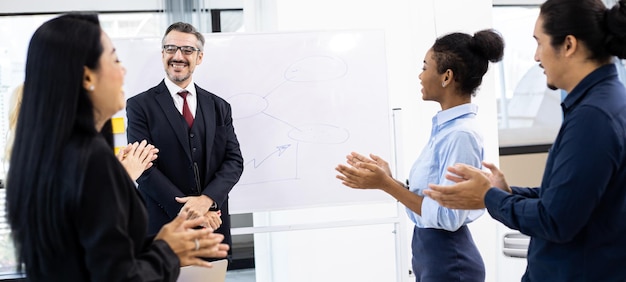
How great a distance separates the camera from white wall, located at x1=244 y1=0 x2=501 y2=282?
13.2 ft

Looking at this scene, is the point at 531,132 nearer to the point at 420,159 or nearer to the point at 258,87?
the point at 258,87

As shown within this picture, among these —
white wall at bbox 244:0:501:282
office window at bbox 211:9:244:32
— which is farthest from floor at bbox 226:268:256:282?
office window at bbox 211:9:244:32

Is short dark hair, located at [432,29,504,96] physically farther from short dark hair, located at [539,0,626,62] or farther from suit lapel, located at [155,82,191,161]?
suit lapel, located at [155,82,191,161]

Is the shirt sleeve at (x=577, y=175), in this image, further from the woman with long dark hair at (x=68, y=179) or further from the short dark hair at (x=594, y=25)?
the woman with long dark hair at (x=68, y=179)

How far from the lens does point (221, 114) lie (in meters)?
3.03

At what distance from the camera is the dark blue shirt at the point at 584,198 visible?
1450 mm

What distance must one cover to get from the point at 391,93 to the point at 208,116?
58.9 inches

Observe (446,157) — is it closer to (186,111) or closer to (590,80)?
(590,80)

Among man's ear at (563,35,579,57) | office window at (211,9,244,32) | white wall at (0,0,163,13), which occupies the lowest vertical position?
man's ear at (563,35,579,57)

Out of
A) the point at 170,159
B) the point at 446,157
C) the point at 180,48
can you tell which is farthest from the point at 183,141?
the point at 446,157

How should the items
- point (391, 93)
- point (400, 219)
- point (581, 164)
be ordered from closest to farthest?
point (581, 164), point (400, 219), point (391, 93)

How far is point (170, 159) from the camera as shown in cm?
288

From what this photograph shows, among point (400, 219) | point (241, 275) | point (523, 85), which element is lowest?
point (241, 275)

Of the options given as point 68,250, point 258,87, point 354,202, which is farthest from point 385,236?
point 68,250
